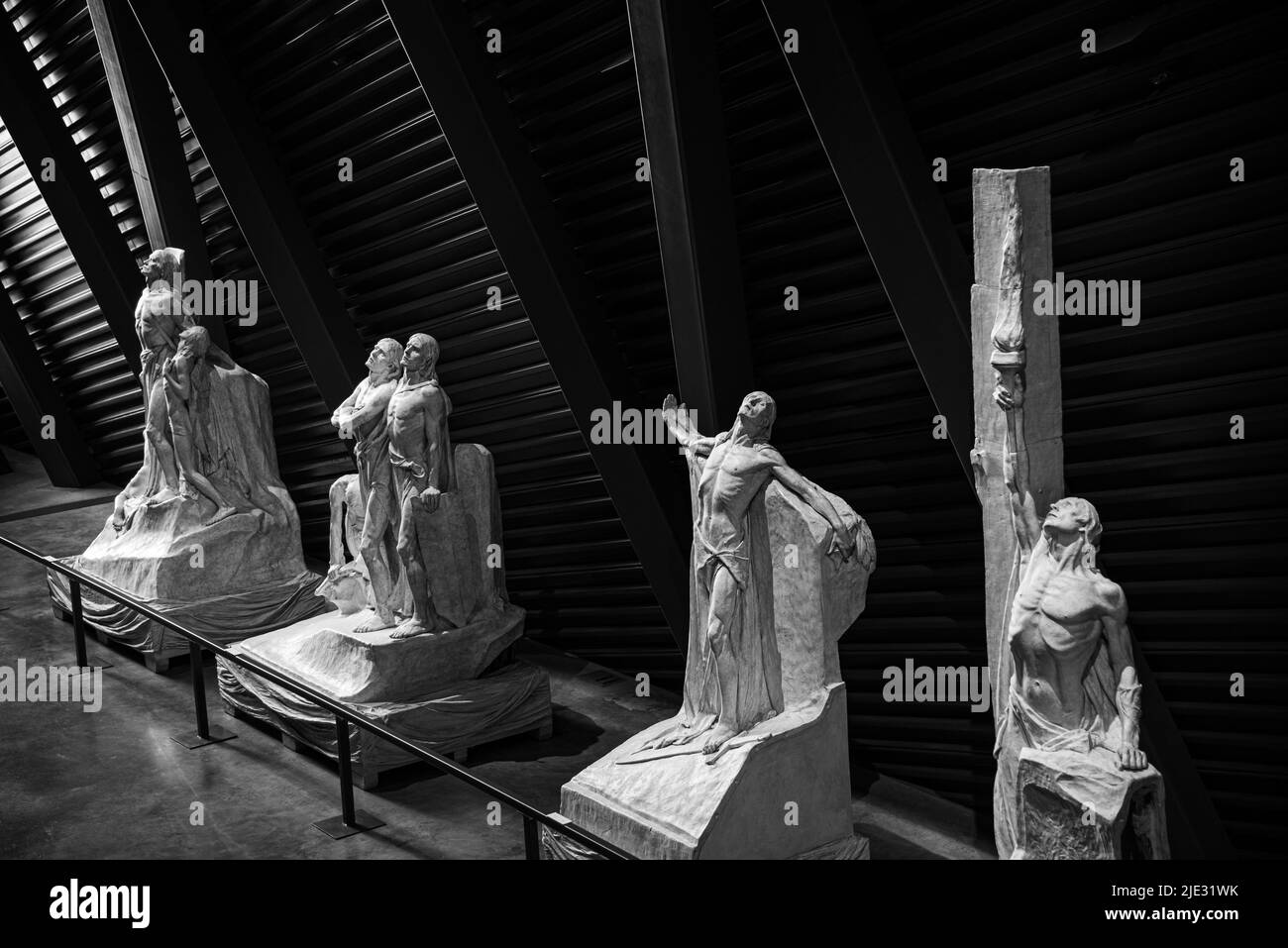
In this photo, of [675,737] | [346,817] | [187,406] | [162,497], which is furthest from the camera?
[162,497]

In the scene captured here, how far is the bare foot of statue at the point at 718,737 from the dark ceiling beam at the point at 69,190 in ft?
26.3

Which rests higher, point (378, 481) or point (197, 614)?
point (378, 481)

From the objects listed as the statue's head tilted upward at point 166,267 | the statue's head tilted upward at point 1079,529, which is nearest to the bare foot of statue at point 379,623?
the statue's head tilted upward at point 166,267

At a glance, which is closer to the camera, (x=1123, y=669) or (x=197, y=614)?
(x=1123, y=669)

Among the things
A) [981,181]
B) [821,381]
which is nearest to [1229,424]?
[981,181]

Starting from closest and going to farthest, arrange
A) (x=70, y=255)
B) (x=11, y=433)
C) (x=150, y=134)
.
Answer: (x=150, y=134) < (x=70, y=255) < (x=11, y=433)

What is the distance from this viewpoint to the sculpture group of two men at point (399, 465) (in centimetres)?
907

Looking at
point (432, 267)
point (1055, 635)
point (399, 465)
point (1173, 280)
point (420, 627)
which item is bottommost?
point (420, 627)

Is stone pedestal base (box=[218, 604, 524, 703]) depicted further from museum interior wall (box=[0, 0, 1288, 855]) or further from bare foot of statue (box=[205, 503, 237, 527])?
bare foot of statue (box=[205, 503, 237, 527])

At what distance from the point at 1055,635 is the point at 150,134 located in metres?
8.88

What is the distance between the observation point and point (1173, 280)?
623cm

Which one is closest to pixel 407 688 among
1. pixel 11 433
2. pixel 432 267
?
pixel 432 267

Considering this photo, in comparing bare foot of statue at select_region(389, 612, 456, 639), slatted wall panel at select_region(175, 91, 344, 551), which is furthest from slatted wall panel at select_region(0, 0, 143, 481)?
bare foot of statue at select_region(389, 612, 456, 639)

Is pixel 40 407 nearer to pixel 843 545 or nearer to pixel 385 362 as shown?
pixel 385 362
